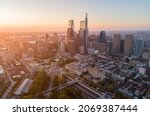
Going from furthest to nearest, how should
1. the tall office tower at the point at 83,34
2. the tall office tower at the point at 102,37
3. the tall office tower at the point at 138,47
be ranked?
1. the tall office tower at the point at 102,37
2. the tall office tower at the point at 83,34
3. the tall office tower at the point at 138,47

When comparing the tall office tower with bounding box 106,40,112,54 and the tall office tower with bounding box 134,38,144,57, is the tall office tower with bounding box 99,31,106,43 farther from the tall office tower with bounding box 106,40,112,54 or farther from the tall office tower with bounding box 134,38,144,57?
the tall office tower with bounding box 134,38,144,57

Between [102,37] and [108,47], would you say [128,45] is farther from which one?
[102,37]

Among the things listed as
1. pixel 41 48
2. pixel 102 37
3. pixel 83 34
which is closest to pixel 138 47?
pixel 102 37

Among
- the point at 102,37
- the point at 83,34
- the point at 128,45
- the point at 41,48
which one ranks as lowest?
the point at 41,48

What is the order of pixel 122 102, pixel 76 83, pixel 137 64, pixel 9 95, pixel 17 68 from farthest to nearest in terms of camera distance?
pixel 137 64 < pixel 17 68 < pixel 76 83 < pixel 9 95 < pixel 122 102

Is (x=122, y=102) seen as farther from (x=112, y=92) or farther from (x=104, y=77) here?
(x=104, y=77)

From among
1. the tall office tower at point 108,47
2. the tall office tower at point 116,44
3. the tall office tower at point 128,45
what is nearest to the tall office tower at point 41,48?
the tall office tower at point 108,47

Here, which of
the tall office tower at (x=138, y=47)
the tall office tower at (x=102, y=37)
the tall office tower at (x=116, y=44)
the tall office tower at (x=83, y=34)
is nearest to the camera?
the tall office tower at (x=138, y=47)

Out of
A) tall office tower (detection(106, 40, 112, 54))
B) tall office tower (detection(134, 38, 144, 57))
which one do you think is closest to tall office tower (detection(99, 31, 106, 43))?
tall office tower (detection(106, 40, 112, 54))

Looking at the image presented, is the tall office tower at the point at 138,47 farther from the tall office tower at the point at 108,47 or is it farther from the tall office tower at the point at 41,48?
the tall office tower at the point at 41,48

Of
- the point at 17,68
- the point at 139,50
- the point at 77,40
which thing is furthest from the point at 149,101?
the point at 77,40

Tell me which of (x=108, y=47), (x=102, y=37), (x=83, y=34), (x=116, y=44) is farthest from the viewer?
(x=102, y=37)
